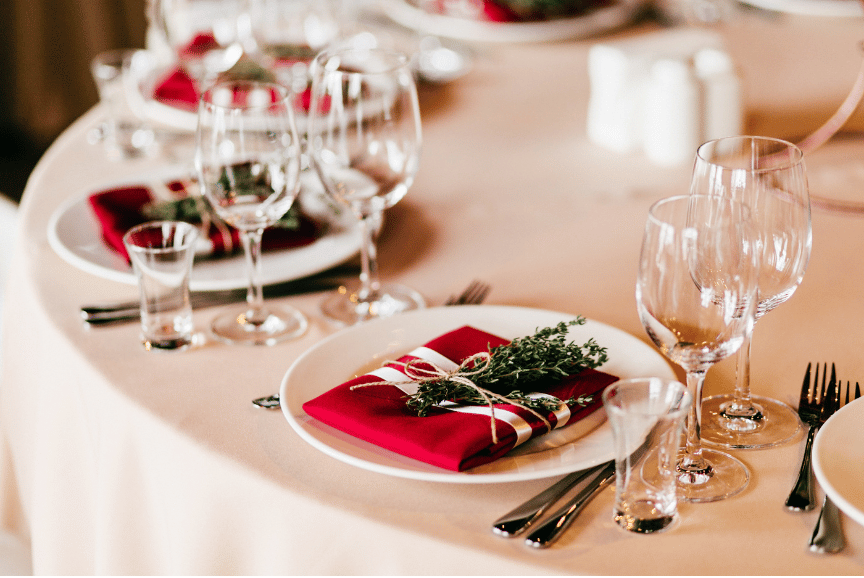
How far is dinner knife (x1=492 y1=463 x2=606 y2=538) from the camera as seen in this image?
78cm

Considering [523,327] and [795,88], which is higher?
[795,88]

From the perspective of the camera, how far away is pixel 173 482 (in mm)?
942

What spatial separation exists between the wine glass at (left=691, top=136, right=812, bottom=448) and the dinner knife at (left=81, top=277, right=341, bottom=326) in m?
0.56

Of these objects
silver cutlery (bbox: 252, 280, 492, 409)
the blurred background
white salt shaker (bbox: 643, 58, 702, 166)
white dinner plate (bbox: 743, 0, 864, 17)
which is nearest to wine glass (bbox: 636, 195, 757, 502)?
silver cutlery (bbox: 252, 280, 492, 409)

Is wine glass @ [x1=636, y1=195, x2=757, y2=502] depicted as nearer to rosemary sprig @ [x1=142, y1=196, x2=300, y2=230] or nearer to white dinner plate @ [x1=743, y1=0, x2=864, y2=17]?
rosemary sprig @ [x1=142, y1=196, x2=300, y2=230]

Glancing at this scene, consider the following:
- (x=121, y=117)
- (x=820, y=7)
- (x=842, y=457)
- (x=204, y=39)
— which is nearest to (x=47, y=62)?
(x=204, y=39)

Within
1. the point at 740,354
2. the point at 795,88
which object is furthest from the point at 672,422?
the point at 795,88

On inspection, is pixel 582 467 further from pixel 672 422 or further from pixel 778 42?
pixel 778 42

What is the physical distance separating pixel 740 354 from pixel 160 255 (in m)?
0.67

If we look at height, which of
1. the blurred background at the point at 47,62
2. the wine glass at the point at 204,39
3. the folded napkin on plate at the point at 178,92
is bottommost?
the blurred background at the point at 47,62

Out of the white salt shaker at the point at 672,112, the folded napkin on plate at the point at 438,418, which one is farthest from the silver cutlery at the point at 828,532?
the white salt shaker at the point at 672,112

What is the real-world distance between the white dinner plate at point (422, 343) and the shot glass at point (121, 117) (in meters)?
0.90

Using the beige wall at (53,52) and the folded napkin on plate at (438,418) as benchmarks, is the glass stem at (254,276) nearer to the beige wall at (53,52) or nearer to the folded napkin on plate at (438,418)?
the folded napkin on plate at (438,418)

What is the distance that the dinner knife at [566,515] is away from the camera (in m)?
0.77
